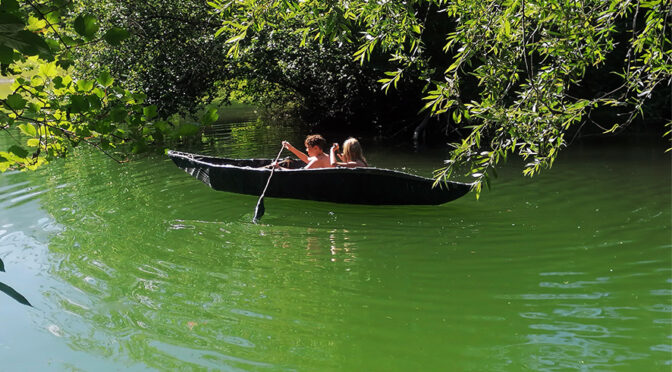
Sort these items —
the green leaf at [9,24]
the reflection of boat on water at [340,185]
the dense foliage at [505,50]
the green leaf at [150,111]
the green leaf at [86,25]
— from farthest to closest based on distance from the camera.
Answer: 1. the reflection of boat on water at [340,185]
2. the dense foliage at [505,50]
3. the green leaf at [150,111]
4. the green leaf at [86,25]
5. the green leaf at [9,24]

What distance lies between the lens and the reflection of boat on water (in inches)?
280

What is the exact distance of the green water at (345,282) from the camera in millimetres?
3715

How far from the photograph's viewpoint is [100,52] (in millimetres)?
13500

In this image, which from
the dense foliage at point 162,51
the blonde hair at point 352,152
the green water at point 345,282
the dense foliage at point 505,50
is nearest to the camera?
the dense foliage at point 505,50

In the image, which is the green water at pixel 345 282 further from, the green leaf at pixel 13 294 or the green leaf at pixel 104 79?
the green leaf at pixel 13 294

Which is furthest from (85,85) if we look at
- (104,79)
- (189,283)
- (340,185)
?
(340,185)

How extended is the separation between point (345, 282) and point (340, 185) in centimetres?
256

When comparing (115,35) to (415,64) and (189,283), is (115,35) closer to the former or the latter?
(415,64)

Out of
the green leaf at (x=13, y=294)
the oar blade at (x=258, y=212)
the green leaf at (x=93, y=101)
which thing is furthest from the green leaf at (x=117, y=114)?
the oar blade at (x=258, y=212)

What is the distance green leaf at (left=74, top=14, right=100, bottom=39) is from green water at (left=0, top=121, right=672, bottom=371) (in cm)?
237

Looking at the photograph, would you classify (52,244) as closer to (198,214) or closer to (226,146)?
(198,214)

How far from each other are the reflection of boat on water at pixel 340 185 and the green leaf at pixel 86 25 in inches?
211

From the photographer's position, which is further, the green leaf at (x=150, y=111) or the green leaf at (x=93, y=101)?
the green leaf at (x=150, y=111)

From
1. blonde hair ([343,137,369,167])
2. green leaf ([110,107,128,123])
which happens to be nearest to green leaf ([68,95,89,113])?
green leaf ([110,107,128,123])
